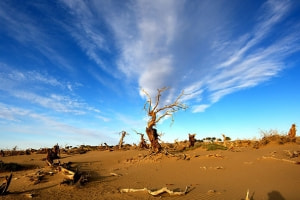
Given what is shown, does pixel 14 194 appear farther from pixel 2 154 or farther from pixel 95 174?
pixel 2 154

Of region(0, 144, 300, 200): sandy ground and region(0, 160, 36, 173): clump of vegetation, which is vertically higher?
region(0, 160, 36, 173): clump of vegetation

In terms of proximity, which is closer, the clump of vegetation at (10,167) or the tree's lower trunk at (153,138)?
the clump of vegetation at (10,167)

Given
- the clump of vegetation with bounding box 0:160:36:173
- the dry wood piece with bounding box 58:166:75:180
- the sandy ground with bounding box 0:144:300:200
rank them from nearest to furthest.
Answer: the sandy ground with bounding box 0:144:300:200, the dry wood piece with bounding box 58:166:75:180, the clump of vegetation with bounding box 0:160:36:173

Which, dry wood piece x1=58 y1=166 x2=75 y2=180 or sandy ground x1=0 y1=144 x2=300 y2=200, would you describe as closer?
sandy ground x1=0 y1=144 x2=300 y2=200

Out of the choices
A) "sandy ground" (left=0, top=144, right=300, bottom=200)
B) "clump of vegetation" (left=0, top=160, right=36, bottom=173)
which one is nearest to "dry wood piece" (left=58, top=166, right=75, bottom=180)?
"sandy ground" (left=0, top=144, right=300, bottom=200)

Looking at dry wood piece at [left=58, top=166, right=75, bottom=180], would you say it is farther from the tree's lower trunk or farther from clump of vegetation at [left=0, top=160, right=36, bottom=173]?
the tree's lower trunk

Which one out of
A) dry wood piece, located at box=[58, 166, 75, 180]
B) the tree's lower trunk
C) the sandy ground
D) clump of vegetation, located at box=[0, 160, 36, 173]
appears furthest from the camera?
the tree's lower trunk

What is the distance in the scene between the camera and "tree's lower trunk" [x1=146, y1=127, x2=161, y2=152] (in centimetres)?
1531

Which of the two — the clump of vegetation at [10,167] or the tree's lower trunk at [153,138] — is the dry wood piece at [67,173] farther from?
the tree's lower trunk at [153,138]

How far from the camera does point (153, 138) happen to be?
1544 centimetres

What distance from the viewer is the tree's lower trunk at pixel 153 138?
15312 mm

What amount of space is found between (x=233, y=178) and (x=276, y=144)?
11626 mm

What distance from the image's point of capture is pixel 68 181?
9062 mm

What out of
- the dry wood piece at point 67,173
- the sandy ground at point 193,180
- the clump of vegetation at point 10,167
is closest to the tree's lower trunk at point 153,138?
the sandy ground at point 193,180
